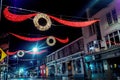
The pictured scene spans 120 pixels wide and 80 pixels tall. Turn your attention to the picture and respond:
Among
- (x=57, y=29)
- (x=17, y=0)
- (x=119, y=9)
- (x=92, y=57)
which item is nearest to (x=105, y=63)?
(x=92, y=57)

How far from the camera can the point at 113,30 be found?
60.8 feet

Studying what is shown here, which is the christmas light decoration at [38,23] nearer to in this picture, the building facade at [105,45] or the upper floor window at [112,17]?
the building facade at [105,45]

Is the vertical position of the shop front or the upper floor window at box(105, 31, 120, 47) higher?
the upper floor window at box(105, 31, 120, 47)

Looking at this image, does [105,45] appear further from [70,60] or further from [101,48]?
[70,60]

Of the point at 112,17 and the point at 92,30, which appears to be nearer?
the point at 112,17

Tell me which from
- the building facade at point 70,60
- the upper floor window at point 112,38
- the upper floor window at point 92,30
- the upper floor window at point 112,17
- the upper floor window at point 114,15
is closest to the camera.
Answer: the upper floor window at point 112,38

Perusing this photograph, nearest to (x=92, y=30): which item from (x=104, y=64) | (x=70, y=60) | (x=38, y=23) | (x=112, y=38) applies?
(x=112, y=38)

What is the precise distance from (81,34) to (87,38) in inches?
112

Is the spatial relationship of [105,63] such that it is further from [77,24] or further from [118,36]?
[77,24]

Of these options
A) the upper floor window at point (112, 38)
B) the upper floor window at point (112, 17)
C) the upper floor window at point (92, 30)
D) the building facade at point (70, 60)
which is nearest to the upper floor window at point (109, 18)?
the upper floor window at point (112, 17)

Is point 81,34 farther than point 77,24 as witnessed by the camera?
Yes

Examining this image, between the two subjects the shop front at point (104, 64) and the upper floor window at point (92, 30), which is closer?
the shop front at point (104, 64)

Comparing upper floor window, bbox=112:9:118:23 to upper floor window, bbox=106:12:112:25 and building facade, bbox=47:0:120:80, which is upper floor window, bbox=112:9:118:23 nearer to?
building facade, bbox=47:0:120:80

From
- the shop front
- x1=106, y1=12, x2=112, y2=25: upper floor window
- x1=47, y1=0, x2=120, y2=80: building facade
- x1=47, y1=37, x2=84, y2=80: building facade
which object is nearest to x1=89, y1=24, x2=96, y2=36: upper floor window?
x1=47, y1=0, x2=120, y2=80: building facade
